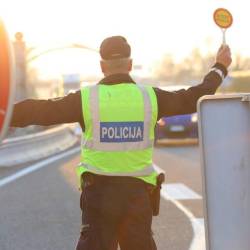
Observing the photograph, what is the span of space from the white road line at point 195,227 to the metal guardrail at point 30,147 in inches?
206

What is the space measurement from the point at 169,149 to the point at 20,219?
42.2 ft

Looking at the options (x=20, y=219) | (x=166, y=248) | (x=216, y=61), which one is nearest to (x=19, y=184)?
(x=20, y=219)

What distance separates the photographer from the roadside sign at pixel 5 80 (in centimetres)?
291

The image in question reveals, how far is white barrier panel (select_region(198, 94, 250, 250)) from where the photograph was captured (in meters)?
4.05

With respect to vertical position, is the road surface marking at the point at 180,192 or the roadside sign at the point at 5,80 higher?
the roadside sign at the point at 5,80

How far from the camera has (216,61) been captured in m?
4.56

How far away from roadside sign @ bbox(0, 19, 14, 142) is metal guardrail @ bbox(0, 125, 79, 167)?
11962 mm

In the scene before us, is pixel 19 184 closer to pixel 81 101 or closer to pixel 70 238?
pixel 70 238

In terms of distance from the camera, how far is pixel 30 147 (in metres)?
18.2

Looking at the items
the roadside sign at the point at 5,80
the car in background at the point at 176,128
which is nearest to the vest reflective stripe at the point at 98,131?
the roadside sign at the point at 5,80

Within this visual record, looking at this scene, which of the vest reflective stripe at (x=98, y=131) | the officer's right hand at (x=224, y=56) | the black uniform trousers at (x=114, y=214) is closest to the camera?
the black uniform trousers at (x=114, y=214)

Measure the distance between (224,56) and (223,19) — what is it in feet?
1.57

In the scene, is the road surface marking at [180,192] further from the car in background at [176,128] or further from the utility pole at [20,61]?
the utility pole at [20,61]

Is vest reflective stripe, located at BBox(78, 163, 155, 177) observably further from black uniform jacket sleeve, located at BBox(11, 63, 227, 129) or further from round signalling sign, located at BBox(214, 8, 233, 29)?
round signalling sign, located at BBox(214, 8, 233, 29)
